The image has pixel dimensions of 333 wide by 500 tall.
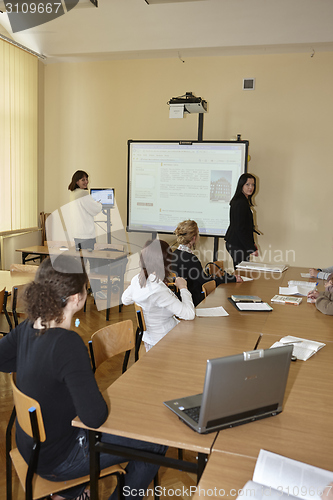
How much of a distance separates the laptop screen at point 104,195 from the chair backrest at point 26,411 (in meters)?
4.83

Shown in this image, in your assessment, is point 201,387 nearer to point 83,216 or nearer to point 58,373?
point 58,373

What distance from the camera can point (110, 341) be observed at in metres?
2.19

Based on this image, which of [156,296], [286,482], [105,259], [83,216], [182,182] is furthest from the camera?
[182,182]

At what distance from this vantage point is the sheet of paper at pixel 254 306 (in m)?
2.87

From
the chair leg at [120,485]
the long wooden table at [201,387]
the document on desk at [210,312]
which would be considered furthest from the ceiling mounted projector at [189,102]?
the chair leg at [120,485]

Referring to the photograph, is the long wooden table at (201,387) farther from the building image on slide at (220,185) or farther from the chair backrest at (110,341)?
the building image on slide at (220,185)

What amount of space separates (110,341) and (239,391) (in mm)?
987

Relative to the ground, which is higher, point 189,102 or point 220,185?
point 189,102

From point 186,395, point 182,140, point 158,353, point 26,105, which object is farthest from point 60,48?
point 186,395

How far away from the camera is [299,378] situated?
181cm

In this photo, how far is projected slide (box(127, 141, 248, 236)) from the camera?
19.0 feet

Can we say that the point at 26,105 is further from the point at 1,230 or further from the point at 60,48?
the point at 1,230

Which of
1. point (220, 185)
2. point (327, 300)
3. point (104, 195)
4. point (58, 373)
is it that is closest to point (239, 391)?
point (58, 373)

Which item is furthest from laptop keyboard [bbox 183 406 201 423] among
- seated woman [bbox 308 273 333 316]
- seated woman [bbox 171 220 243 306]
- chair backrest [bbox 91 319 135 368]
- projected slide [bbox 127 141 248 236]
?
projected slide [bbox 127 141 248 236]
